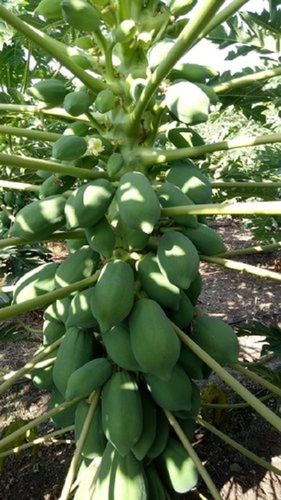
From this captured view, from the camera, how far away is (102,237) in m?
1.36

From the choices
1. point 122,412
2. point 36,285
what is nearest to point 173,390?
point 122,412

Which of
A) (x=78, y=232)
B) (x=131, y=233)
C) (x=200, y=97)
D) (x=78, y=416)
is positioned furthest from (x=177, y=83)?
(x=78, y=416)

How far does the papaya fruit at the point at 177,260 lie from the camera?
1.20 meters

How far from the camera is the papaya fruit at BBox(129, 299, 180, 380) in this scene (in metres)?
1.19

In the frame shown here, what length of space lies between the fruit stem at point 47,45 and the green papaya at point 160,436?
42.4 inches

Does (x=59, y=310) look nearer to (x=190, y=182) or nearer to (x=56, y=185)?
(x=56, y=185)

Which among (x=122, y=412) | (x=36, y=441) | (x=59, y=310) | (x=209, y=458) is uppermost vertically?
(x=59, y=310)

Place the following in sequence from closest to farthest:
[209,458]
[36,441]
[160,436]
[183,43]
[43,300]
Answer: [183,43] < [43,300] < [160,436] < [36,441] < [209,458]

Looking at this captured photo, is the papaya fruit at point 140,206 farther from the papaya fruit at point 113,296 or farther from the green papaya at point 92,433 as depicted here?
the green papaya at point 92,433

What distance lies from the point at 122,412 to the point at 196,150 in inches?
30.8

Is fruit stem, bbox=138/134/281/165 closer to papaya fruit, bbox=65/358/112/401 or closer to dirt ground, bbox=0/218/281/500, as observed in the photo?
papaya fruit, bbox=65/358/112/401

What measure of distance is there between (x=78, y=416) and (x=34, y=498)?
0.91 m

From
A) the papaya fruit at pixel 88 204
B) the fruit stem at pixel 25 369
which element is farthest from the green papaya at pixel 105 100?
the fruit stem at pixel 25 369

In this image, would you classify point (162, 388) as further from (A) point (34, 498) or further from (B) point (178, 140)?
(A) point (34, 498)
